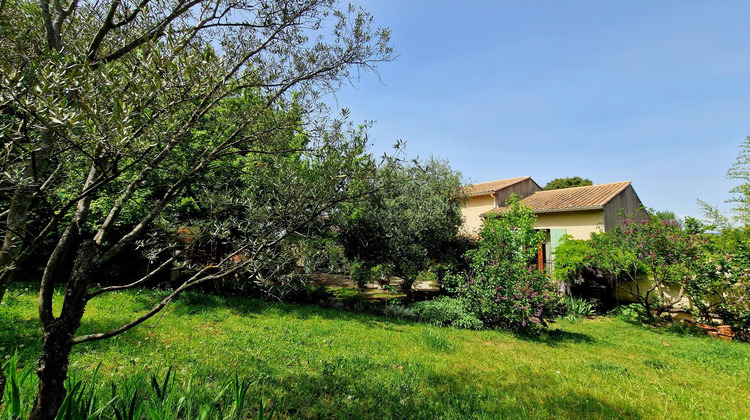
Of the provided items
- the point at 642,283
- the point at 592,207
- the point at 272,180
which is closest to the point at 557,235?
the point at 592,207

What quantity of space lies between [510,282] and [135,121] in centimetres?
790

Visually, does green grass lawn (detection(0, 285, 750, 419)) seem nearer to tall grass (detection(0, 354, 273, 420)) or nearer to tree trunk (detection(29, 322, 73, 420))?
tall grass (detection(0, 354, 273, 420))

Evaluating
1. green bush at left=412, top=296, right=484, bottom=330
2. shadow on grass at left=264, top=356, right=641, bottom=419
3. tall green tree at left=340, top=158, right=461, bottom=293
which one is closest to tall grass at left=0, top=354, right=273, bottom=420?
shadow on grass at left=264, top=356, right=641, bottom=419

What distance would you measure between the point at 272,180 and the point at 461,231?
38.0 ft

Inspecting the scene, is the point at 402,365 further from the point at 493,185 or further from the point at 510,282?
the point at 493,185

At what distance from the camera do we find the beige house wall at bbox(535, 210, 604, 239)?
13.0 meters

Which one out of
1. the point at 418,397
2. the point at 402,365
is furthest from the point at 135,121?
the point at 402,365

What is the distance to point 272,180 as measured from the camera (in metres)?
2.76

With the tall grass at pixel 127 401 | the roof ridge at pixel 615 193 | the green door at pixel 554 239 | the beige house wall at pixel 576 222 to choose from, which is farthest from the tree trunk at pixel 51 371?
the roof ridge at pixel 615 193

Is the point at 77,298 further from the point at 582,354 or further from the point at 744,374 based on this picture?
the point at 744,374

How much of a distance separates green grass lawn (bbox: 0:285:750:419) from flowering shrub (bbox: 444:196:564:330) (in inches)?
23.2

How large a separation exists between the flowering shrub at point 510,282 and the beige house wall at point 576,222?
6.33 metres

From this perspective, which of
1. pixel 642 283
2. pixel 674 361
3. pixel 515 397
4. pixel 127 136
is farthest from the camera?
pixel 642 283

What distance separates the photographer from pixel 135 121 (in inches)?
63.6
